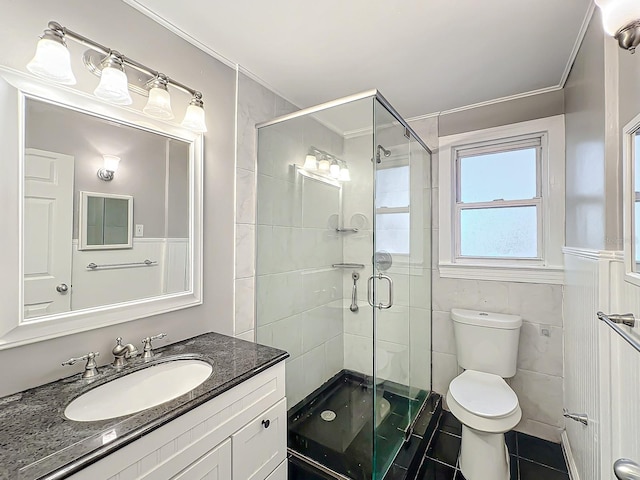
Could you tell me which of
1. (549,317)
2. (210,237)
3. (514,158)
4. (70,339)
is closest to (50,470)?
(70,339)

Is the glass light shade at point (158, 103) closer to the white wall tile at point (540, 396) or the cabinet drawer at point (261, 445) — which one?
the cabinet drawer at point (261, 445)

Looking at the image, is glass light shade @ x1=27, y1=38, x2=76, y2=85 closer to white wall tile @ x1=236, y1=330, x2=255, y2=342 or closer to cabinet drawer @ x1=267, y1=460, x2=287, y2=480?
white wall tile @ x1=236, y1=330, x2=255, y2=342

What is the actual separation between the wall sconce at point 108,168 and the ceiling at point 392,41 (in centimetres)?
67

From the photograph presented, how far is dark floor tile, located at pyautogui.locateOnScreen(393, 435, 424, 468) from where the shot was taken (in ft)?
5.74

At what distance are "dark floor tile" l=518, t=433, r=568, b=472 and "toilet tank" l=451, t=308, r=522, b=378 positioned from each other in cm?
47

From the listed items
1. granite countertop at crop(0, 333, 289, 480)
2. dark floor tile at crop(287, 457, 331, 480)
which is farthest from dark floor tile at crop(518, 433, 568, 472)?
granite countertop at crop(0, 333, 289, 480)

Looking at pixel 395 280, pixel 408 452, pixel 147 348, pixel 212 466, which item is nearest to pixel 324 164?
pixel 395 280

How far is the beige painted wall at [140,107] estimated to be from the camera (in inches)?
39.4

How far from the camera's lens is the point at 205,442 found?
1.00 metres

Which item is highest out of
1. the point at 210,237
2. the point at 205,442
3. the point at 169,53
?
the point at 169,53

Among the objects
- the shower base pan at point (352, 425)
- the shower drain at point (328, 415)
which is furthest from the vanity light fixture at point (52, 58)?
the shower drain at point (328, 415)

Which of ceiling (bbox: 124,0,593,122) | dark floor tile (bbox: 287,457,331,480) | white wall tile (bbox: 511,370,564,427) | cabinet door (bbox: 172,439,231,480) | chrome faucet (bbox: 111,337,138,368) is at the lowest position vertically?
dark floor tile (bbox: 287,457,331,480)

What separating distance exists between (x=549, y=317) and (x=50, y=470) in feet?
8.25

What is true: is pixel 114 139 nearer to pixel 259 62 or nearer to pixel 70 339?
pixel 70 339
